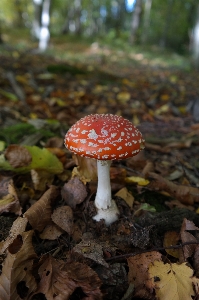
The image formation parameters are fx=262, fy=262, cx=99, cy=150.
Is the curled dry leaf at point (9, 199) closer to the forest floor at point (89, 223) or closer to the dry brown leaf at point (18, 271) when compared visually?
the forest floor at point (89, 223)

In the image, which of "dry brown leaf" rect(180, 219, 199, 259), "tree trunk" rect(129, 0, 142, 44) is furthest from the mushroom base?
"tree trunk" rect(129, 0, 142, 44)

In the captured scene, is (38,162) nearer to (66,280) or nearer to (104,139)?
(104,139)

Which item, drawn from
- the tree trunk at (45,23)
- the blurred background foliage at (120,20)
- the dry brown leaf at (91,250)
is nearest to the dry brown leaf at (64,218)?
the dry brown leaf at (91,250)

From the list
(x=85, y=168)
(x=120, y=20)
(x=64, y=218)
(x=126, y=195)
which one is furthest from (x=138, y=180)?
(x=120, y=20)

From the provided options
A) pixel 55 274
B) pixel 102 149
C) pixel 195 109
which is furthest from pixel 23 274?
pixel 195 109

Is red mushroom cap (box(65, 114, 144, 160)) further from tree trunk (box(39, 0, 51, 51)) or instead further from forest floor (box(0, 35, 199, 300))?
tree trunk (box(39, 0, 51, 51))
